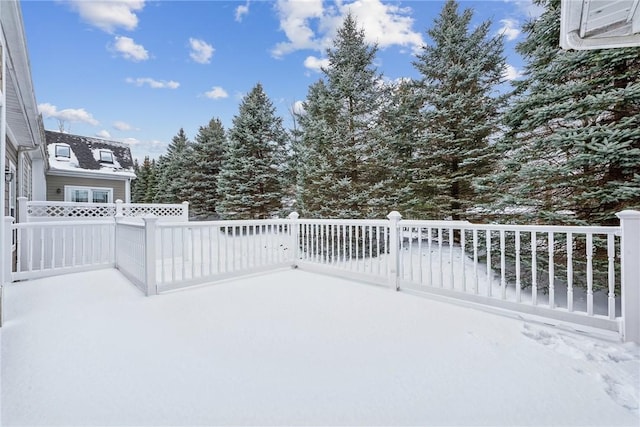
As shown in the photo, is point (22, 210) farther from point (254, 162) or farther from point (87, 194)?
point (254, 162)

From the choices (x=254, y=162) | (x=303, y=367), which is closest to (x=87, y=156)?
(x=254, y=162)

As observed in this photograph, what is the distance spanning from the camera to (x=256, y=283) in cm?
423

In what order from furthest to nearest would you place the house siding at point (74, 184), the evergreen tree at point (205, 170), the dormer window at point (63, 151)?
the evergreen tree at point (205, 170)
the dormer window at point (63, 151)
the house siding at point (74, 184)

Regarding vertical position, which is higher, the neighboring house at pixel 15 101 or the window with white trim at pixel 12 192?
the neighboring house at pixel 15 101

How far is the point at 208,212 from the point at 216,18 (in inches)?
409

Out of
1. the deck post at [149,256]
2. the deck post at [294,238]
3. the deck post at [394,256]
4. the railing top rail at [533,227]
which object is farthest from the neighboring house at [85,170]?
the railing top rail at [533,227]

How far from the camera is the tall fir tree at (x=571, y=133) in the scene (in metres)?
4.42

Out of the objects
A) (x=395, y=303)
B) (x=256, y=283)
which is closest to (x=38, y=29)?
(x=256, y=283)

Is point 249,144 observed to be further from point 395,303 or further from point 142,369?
point 142,369

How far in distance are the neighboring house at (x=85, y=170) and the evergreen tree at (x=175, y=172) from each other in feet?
10.6

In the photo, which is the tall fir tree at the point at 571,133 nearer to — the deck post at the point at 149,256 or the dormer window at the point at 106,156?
the deck post at the point at 149,256

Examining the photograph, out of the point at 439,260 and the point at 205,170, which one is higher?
the point at 205,170

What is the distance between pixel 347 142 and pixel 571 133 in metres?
5.07

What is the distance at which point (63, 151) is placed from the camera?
472 inches
